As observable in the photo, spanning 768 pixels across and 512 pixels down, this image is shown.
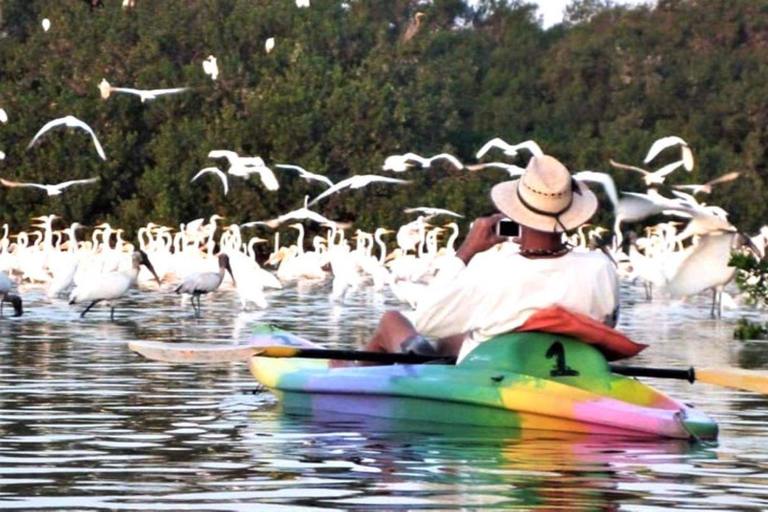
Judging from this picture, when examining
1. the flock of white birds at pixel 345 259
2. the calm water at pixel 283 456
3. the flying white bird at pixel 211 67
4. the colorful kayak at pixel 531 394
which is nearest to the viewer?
the calm water at pixel 283 456

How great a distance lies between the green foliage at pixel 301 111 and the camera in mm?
44250

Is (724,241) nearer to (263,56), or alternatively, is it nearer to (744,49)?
(263,56)

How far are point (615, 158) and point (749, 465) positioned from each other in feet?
Result: 115

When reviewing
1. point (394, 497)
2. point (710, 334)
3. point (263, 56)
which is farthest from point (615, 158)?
point (394, 497)

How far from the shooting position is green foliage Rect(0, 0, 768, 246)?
4425 cm

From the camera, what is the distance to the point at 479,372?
1058 cm

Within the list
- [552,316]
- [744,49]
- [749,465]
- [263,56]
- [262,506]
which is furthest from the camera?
[744,49]

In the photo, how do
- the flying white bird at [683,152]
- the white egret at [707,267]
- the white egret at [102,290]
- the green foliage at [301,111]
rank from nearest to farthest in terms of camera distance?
the white egret at [707,267], the white egret at [102,290], the flying white bird at [683,152], the green foliage at [301,111]

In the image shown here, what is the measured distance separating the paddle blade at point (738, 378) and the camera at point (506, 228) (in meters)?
1.12

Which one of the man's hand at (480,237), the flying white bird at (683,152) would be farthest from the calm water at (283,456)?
the flying white bird at (683,152)

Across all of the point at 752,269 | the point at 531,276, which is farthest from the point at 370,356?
the point at 752,269

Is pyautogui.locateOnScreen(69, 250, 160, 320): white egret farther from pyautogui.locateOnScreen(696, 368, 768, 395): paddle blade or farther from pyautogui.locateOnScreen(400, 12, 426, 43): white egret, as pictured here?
pyautogui.locateOnScreen(400, 12, 426, 43): white egret

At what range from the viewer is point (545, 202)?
10.3m

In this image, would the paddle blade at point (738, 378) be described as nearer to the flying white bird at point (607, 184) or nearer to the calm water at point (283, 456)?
the calm water at point (283, 456)
